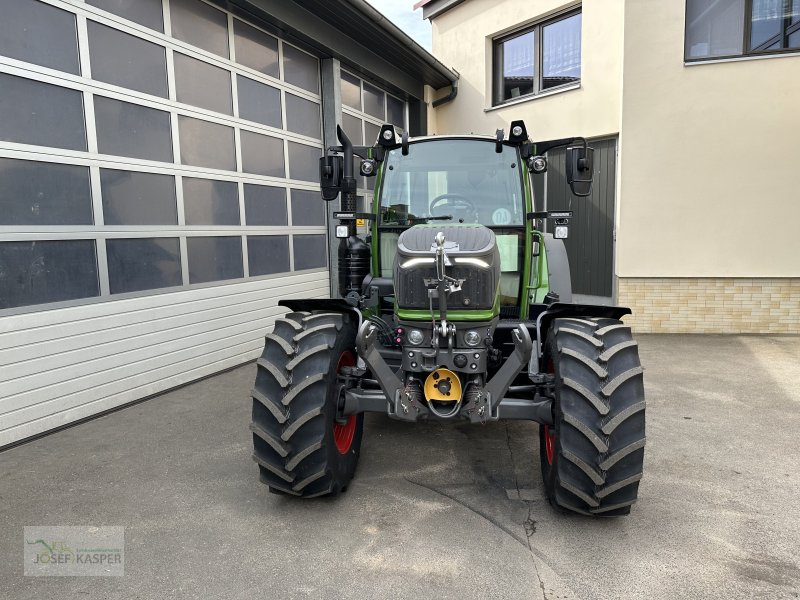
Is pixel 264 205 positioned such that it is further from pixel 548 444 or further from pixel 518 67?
pixel 518 67

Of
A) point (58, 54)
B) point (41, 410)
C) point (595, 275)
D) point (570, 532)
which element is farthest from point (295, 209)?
point (570, 532)

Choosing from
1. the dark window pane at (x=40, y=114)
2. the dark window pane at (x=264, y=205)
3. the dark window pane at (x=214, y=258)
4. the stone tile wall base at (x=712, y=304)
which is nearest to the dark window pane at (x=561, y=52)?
the stone tile wall base at (x=712, y=304)

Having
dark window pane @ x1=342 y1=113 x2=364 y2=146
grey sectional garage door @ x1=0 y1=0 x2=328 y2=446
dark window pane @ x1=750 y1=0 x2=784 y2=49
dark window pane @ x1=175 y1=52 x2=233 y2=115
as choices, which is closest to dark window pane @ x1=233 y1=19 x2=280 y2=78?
grey sectional garage door @ x1=0 y1=0 x2=328 y2=446

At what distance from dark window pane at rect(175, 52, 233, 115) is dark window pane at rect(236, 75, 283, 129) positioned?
201mm

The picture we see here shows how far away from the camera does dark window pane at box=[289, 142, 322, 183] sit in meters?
7.10

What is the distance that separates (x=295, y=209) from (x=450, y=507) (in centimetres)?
515

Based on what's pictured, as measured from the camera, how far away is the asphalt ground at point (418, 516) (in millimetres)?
2301

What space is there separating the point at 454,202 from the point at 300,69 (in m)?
4.63

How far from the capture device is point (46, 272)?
419 centimetres

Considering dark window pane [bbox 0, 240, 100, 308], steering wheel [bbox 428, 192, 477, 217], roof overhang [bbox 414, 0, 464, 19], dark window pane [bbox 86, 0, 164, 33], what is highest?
roof overhang [bbox 414, 0, 464, 19]

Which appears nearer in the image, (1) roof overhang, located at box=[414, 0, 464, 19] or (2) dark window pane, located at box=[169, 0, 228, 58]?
(2) dark window pane, located at box=[169, 0, 228, 58]

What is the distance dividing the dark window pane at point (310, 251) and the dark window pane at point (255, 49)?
6.93 ft

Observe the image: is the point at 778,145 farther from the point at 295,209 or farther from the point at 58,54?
the point at 58,54

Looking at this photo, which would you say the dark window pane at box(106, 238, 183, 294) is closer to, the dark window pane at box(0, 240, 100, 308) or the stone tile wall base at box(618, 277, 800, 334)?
the dark window pane at box(0, 240, 100, 308)
